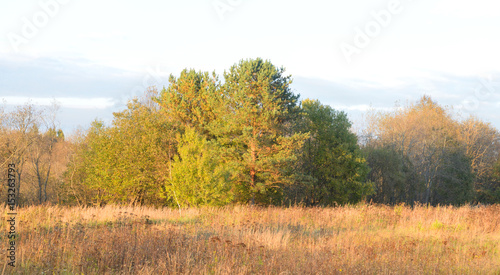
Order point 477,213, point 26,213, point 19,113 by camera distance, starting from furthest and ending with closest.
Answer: point 19,113 < point 477,213 < point 26,213

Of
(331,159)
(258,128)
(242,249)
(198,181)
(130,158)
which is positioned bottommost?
(242,249)

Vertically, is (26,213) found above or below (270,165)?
below

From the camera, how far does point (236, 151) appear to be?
30.2 metres

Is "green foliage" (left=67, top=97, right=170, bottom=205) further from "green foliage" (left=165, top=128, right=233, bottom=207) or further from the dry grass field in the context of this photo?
the dry grass field

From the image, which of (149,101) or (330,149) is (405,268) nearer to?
(330,149)

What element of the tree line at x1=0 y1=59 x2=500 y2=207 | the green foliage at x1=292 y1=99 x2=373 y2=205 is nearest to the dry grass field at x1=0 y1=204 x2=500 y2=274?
the tree line at x1=0 y1=59 x2=500 y2=207

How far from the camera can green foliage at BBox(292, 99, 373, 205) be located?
118ft

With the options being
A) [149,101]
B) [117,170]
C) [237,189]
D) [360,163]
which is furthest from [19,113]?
Result: [360,163]

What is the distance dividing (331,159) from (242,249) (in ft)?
96.5

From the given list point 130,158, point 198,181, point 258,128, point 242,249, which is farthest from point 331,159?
point 242,249

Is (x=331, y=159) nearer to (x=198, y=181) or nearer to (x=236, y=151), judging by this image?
(x=236, y=151)

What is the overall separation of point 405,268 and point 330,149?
30.0 meters

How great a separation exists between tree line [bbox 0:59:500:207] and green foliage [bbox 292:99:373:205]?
11cm

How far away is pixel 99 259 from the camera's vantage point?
6887mm
